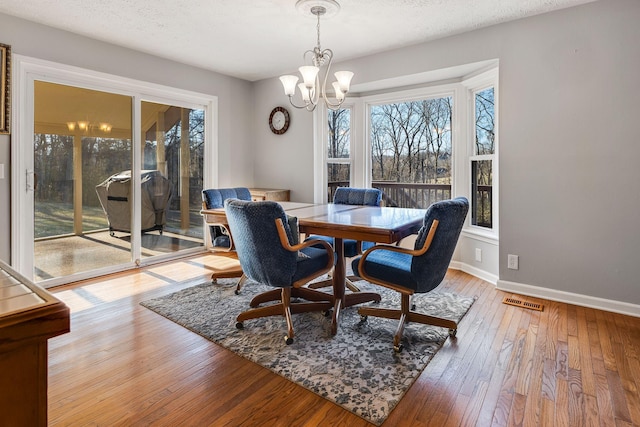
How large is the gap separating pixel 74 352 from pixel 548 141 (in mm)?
3701

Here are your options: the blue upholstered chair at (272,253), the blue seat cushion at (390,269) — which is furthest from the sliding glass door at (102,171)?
the blue seat cushion at (390,269)

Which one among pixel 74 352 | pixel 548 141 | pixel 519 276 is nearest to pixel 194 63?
pixel 74 352

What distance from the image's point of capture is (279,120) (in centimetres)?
498

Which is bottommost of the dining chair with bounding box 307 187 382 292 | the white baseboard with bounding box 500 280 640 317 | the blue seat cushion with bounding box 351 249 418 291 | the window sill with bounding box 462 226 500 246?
the white baseboard with bounding box 500 280 640 317

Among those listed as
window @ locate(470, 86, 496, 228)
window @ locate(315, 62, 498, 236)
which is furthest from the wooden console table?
window @ locate(470, 86, 496, 228)

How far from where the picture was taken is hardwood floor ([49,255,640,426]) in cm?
159

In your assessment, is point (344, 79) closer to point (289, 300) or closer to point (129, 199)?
point (289, 300)

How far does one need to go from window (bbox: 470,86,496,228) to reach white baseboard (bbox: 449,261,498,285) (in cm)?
46

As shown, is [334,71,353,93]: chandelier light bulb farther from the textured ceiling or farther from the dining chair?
the dining chair

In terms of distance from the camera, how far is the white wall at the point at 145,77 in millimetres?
3080

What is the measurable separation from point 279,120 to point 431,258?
3447mm

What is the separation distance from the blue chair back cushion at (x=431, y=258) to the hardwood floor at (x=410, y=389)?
1.46 feet

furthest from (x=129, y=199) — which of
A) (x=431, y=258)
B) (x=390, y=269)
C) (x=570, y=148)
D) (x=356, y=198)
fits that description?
(x=570, y=148)

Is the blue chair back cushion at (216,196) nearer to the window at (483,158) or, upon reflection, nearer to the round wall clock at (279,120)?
the round wall clock at (279,120)
